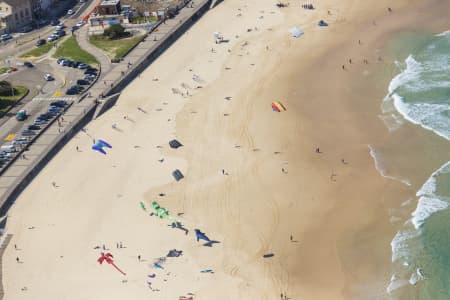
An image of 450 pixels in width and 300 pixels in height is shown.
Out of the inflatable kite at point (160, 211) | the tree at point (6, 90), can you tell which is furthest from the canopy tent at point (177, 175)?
the tree at point (6, 90)

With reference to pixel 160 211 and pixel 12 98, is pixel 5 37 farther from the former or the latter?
pixel 160 211

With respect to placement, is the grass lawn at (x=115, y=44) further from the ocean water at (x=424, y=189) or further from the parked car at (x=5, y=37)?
the ocean water at (x=424, y=189)

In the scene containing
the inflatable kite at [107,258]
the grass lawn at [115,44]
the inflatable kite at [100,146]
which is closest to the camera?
the inflatable kite at [107,258]

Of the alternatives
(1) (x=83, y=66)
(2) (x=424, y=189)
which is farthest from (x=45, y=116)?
(2) (x=424, y=189)

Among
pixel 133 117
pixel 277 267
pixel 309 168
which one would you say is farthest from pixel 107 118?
pixel 277 267

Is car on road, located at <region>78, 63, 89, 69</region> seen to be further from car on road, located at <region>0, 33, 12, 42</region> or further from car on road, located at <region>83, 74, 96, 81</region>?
car on road, located at <region>0, 33, 12, 42</region>

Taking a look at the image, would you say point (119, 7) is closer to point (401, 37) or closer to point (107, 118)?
point (107, 118)
